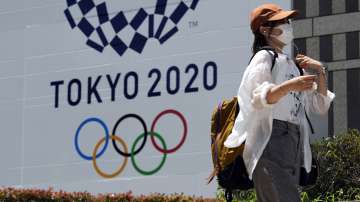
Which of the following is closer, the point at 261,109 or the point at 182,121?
the point at 261,109

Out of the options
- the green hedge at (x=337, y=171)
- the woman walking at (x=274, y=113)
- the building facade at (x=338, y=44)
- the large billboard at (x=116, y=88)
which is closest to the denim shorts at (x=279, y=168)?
the woman walking at (x=274, y=113)

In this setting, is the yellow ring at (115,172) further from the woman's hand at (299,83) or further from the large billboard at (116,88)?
the woman's hand at (299,83)

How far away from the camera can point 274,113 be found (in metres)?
5.30

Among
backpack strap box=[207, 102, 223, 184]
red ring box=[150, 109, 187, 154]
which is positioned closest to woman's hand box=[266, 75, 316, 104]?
backpack strap box=[207, 102, 223, 184]

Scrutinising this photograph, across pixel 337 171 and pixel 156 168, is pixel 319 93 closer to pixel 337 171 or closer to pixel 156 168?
pixel 337 171

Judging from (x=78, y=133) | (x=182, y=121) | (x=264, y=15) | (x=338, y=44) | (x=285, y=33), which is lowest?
(x=78, y=133)

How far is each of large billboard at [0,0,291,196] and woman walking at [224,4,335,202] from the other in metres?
7.50

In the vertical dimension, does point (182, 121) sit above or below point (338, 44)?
below

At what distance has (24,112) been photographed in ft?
50.5

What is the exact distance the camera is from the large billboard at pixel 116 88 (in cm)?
1354

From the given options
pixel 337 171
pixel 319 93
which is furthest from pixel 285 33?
pixel 337 171

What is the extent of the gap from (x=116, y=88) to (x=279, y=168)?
9.43m

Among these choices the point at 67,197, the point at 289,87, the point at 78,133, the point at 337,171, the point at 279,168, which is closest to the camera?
the point at 289,87

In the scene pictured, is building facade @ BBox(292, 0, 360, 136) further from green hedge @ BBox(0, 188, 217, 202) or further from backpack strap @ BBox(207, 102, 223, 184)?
backpack strap @ BBox(207, 102, 223, 184)
